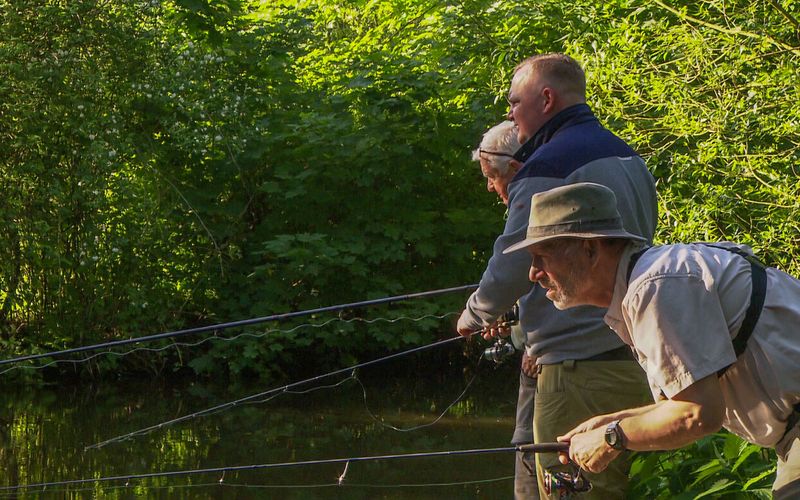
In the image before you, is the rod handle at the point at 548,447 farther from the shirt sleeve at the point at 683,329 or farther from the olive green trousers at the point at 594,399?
the olive green trousers at the point at 594,399

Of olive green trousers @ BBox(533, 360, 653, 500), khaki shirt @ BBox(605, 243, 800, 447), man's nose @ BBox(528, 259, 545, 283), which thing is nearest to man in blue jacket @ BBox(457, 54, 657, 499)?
olive green trousers @ BBox(533, 360, 653, 500)

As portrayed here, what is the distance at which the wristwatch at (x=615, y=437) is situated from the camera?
2506 mm

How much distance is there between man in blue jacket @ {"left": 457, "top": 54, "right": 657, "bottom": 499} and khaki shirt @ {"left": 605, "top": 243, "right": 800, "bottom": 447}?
1.23 metres

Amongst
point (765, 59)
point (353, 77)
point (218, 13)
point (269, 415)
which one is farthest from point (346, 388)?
point (765, 59)

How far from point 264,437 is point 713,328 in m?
6.82

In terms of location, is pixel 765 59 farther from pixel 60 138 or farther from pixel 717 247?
pixel 60 138

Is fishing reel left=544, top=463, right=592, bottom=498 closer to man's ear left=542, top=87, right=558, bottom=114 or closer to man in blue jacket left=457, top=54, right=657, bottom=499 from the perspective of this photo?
man in blue jacket left=457, top=54, right=657, bottom=499

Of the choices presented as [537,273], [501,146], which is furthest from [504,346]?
[537,273]

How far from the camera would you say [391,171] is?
39.9 ft

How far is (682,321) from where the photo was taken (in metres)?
2.30

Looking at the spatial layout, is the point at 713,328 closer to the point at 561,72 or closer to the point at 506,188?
the point at 561,72

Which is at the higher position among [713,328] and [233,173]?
[233,173]

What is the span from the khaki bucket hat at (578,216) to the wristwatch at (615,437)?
1.32 feet

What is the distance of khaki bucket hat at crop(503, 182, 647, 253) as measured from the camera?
2459 millimetres
